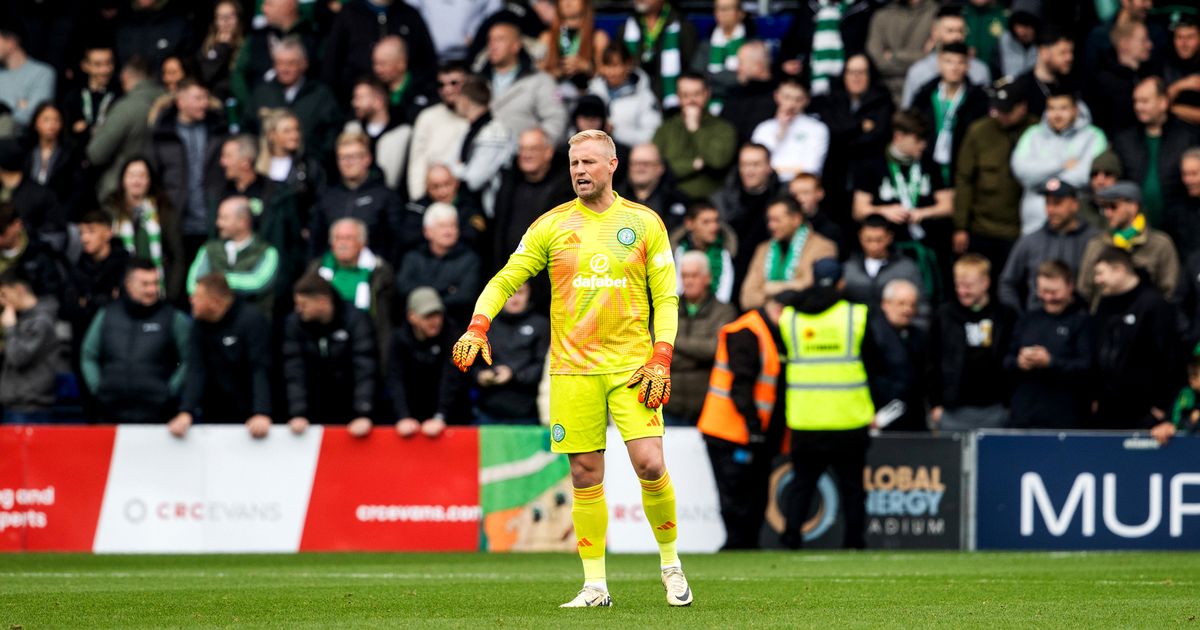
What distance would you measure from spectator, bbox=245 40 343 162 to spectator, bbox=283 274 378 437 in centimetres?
310

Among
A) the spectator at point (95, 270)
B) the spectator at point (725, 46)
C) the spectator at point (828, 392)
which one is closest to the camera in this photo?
the spectator at point (828, 392)

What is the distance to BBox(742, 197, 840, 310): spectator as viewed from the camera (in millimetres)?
16375

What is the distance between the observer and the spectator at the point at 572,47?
1897 centimetres

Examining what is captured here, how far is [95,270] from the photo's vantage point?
17969 millimetres

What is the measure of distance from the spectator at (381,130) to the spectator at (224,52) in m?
1.92

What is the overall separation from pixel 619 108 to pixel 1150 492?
603 cm

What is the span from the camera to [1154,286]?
15680 millimetres

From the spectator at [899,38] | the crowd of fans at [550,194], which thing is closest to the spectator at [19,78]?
the crowd of fans at [550,194]

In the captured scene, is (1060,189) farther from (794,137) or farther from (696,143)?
(696,143)

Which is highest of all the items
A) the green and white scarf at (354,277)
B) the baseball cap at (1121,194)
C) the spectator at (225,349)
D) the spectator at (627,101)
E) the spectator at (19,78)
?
the spectator at (19,78)

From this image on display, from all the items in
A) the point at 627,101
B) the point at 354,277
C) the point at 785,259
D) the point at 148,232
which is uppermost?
the point at 627,101

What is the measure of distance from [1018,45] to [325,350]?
23.6 feet

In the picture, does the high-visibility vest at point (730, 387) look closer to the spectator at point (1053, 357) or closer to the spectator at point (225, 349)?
the spectator at point (1053, 357)

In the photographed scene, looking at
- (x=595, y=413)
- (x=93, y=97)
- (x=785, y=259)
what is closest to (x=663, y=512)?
(x=595, y=413)
